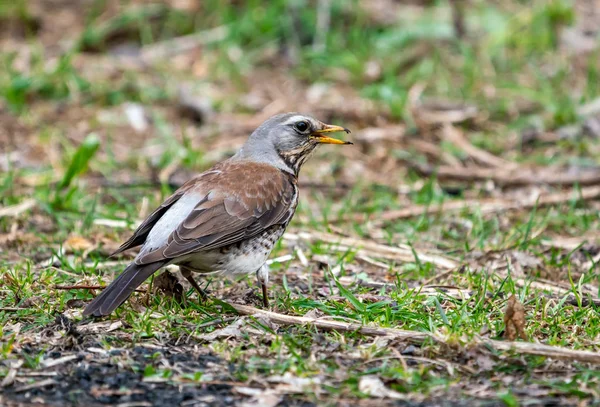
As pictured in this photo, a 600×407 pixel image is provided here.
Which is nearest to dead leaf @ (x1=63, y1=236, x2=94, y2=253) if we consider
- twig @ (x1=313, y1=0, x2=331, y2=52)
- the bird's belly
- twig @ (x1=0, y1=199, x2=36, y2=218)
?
twig @ (x1=0, y1=199, x2=36, y2=218)

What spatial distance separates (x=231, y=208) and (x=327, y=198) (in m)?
3.04

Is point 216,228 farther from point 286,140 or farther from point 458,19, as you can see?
point 458,19

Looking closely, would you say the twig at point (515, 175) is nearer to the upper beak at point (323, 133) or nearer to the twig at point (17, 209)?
the upper beak at point (323, 133)

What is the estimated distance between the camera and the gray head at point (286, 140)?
22.1 feet

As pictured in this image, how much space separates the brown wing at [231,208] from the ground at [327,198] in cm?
37

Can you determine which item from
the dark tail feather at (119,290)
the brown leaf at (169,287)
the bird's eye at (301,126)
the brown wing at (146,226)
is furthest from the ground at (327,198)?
the bird's eye at (301,126)

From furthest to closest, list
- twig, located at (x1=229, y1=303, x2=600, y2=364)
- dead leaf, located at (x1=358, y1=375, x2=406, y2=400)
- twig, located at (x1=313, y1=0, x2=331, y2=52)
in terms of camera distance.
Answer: twig, located at (x1=313, y1=0, x2=331, y2=52) < twig, located at (x1=229, y1=303, x2=600, y2=364) < dead leaf, located at (x1=358, y1=375, x2=406, y2=400)

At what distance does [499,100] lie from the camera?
10695mm

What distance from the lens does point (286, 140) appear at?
677cm

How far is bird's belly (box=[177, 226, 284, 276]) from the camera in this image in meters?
5.73

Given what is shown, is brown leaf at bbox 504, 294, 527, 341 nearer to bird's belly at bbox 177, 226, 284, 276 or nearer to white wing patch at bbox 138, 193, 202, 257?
bird's belly at bbox 177, 226, 284, 276

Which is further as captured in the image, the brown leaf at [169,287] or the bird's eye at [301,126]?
the bird's eye at [301,126]

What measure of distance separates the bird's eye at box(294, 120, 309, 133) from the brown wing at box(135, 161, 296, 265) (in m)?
0.45

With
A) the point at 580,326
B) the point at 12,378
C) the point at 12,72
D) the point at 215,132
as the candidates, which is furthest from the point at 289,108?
the point at 12,378
